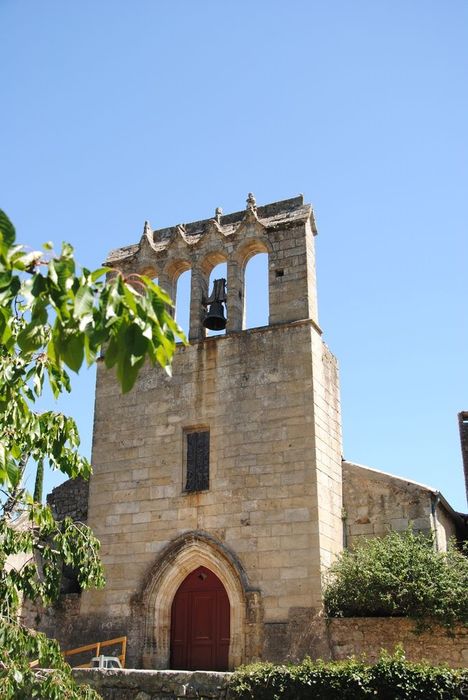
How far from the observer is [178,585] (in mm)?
13539

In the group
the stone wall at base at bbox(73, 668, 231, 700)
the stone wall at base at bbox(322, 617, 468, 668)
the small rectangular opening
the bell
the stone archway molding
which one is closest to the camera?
the stone wall at base at bbox(73, 668, 231, 700)

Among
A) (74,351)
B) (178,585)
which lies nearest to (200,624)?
(178,585)

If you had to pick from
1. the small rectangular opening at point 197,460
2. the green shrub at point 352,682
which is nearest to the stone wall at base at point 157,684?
the green shrub at point 352,682

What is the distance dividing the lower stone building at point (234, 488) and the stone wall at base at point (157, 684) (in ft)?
6.95

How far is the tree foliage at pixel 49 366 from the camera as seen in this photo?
331 centimetres

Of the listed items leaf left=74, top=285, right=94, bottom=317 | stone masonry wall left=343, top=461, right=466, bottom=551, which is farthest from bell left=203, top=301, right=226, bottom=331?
leaf left=74, top=285, right=94, bottom=317

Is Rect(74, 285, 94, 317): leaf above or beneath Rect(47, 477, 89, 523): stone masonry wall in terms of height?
beneath

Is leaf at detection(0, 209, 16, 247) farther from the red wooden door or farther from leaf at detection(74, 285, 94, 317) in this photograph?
the red wooden door

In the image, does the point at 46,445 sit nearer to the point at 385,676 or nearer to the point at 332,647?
the point at 385,676

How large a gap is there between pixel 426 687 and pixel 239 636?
160 inches

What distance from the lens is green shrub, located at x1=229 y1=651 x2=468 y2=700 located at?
8969 millimetres

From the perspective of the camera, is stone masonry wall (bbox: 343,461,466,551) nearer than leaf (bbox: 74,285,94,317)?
No

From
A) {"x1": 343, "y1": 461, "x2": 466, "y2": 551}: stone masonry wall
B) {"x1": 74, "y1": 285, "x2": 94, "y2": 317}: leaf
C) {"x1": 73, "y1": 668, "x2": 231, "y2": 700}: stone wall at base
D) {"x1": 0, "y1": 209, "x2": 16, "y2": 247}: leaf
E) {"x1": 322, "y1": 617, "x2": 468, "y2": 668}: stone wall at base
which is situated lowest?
{"x1": 73, "y1": 668, "x2": 231, "y2": 700}: stone wall at base

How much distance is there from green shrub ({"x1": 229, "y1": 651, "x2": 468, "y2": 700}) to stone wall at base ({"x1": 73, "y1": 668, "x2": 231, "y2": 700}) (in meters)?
0.28
